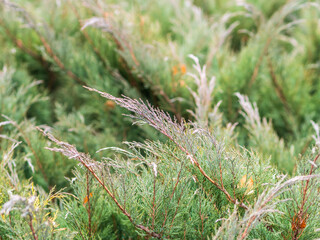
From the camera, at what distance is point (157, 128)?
63cm

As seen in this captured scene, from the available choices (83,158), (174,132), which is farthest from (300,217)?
(83,158)

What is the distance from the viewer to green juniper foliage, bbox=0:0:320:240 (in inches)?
25.1

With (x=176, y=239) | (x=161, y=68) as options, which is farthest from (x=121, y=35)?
(x=176, y=239)

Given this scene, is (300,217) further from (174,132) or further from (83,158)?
(83,158)

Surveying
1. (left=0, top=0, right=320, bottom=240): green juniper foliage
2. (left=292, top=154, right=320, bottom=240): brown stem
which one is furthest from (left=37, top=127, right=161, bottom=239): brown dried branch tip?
(left=292, top=154, right=320, bottom=240): brown stem

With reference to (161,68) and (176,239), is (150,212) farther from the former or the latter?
(161,68)

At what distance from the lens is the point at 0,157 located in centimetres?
91

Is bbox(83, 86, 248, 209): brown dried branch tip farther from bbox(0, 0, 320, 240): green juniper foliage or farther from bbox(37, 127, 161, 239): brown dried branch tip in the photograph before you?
bbox(37, 127, 161, 239): brown dried branch tip

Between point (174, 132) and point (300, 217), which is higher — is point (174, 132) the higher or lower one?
the higher one

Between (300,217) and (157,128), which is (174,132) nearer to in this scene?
(157,128)

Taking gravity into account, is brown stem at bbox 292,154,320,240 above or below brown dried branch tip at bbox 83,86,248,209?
below

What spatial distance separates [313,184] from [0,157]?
0.78m

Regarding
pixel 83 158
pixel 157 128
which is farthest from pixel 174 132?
pixel 83 158

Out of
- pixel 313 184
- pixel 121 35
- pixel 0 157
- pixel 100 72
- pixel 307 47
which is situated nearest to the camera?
pixel 313 184
